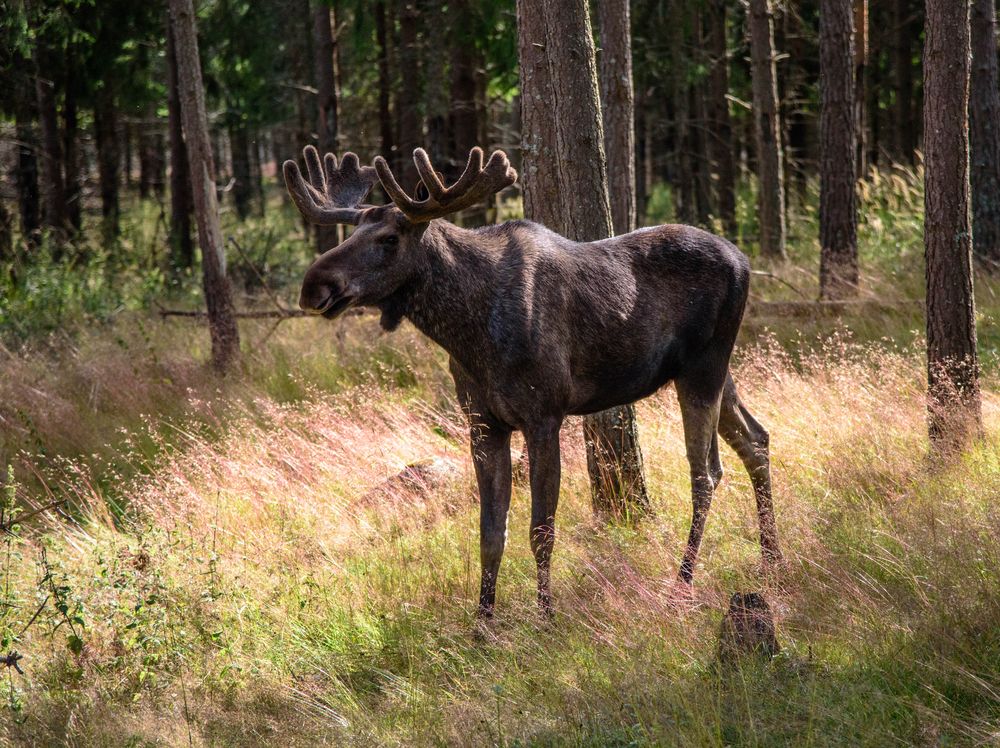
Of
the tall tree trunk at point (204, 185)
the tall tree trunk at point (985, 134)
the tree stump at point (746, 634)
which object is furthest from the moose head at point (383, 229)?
the tall tree trunk at point (985, 134)

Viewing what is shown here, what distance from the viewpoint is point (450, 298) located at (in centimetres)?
539

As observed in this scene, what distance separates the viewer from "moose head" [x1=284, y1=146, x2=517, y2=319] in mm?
4984

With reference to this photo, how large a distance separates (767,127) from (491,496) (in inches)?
486

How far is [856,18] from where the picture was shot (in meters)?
18.7

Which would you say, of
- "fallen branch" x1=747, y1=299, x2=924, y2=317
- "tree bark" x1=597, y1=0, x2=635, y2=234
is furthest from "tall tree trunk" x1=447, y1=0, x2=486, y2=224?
"fallen branch" x1=747, y1=299, x2=924, y2=317

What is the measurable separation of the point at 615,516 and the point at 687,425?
43.6 inches

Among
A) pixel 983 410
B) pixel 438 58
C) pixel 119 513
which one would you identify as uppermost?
pixel 438 58

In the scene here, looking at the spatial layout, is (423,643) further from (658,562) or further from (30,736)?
(30,736)

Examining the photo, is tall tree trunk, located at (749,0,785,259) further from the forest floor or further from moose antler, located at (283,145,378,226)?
moose antler, located at (283,145,378,226)

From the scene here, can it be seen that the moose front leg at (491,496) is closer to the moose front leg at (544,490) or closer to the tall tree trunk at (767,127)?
the moose front leg at (544,490)

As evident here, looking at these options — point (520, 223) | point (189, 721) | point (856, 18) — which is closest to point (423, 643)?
point (189, 721)

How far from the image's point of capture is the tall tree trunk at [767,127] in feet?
51.4

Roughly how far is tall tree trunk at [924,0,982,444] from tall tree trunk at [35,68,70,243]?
16.9 m

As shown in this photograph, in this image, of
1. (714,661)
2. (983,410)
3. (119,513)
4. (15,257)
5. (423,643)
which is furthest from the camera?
(15,257)
